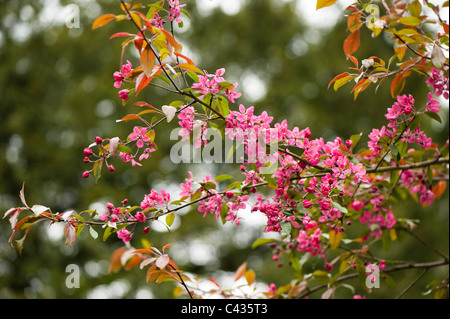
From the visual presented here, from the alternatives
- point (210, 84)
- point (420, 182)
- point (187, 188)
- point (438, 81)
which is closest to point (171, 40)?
point (210, 84)

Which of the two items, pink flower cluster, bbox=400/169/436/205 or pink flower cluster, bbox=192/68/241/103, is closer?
pink flower cluster, bbox=192/68/241/103

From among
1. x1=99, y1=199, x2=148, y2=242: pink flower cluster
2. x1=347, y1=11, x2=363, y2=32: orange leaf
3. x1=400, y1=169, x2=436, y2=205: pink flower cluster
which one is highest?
x1=347, y1=11, x2=363, y2=32: orange leaf

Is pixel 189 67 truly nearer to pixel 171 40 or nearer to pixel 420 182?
pixel 171 40

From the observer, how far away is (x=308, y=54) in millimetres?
7207

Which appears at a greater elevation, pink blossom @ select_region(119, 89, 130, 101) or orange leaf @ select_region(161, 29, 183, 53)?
orange leaf @ select_region(161, 29, 183, 53)

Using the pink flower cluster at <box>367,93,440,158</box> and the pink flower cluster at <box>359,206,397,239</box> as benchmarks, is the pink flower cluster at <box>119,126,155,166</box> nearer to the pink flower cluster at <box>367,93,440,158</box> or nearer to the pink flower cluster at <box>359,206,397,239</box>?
the pink flower cluster at <box>367,93,440,158</box>

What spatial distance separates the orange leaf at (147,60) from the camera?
4.06 feet

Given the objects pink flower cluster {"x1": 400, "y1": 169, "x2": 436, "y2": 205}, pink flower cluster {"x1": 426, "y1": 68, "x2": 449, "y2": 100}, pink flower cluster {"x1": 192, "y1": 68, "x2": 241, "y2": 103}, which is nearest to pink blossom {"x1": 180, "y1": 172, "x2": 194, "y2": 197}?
pink flower cluster {"x1": 192, "y1": 68, "x2": 241, "y2": 103}

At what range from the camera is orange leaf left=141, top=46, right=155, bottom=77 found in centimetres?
124

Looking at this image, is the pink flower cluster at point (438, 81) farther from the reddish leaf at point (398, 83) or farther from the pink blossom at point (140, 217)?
the pink blossom at point (140, 217)

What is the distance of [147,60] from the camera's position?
124 centimetres

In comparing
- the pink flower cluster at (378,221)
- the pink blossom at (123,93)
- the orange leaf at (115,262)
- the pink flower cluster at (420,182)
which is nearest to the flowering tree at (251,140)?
the pink blossom at (123,93)

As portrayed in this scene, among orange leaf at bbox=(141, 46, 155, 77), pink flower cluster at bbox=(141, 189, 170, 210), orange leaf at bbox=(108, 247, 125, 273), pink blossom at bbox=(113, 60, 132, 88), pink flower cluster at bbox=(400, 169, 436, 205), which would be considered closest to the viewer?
orange leaf at bbox=(141, 46, 155, 77)
